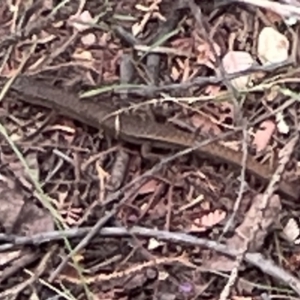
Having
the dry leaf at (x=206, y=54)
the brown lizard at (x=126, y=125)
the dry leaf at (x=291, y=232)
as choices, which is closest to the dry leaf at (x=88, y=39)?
the brown lizard at (x=126, y=125)

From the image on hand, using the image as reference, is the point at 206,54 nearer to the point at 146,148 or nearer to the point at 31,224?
the point at 146,148

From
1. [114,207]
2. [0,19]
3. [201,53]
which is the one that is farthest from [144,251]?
[0,19]

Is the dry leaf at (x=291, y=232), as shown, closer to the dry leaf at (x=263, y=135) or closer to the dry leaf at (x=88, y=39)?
the dry leaf at (x=263, y=135)

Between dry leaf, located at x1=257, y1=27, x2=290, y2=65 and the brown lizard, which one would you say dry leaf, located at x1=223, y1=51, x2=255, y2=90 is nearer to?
dry leaf, located at x1=257, y1=27, x2=290, y2=65

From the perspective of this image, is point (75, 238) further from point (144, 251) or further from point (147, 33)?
point (147, 33)

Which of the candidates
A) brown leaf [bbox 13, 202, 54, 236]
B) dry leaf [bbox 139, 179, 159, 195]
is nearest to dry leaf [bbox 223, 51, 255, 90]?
dry leaf [bbox 139, 179, 159, 195]

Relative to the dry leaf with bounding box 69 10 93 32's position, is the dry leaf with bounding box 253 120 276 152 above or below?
below

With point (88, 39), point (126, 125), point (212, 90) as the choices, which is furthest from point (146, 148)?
point (88, 39)
